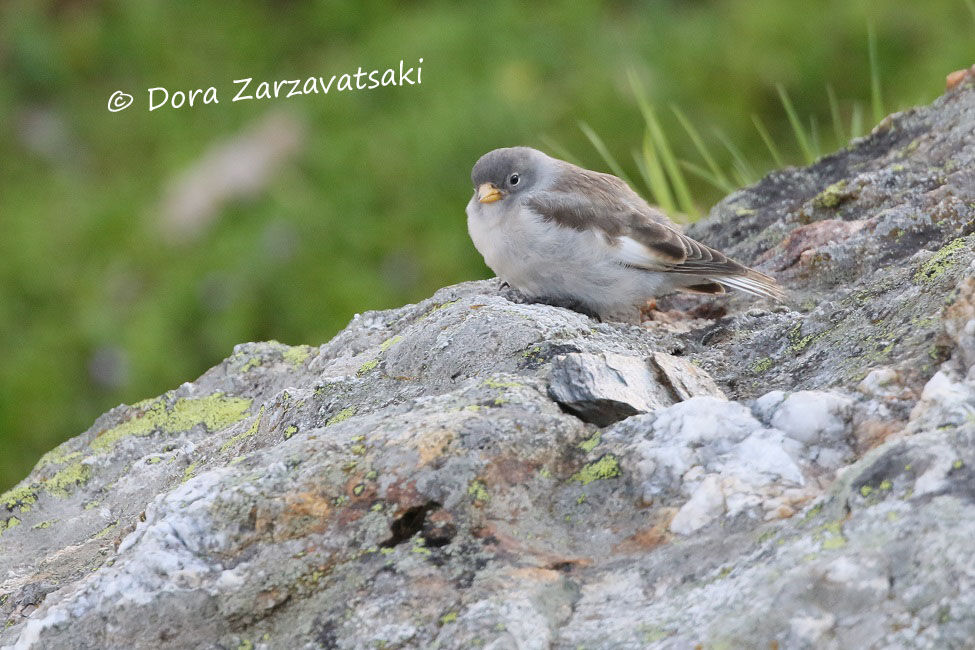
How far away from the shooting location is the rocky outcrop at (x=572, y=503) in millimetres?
1856

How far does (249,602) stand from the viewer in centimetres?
217

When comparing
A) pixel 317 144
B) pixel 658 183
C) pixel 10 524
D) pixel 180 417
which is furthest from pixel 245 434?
pixel 317 144

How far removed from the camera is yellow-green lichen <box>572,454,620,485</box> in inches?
91.5

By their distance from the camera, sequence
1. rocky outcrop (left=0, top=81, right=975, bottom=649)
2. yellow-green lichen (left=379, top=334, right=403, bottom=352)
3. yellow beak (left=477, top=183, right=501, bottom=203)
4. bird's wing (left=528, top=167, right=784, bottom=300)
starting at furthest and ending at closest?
yellow beak (left=477, top=183, right=501, bottom=203) < bird's wing (left=528, top=167, right=784, bottom=300) < yellow-green lichen (left=379, top=334, right=403, bottom=352) < rocky outcrop (left=0, top=81, right=975, bottom=649)

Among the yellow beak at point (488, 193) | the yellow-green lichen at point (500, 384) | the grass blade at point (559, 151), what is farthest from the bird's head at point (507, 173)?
the yellow-green lichen at point (500, 384)

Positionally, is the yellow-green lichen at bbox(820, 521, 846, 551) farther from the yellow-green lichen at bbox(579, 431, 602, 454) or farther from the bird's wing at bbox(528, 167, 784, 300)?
the bird's wing at bbox(528, 167, 784, 300)

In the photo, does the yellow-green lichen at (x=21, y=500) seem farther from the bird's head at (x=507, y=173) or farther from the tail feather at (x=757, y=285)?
the tail feather at (x=757, y=285)

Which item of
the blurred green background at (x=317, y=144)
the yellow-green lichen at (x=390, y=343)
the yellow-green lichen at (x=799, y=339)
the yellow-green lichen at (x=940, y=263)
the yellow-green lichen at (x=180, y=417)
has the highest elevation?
the blurred green background at (x=317, y=144)

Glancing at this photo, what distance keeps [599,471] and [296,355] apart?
177 centimetres

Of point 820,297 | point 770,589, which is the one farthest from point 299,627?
point 820,297

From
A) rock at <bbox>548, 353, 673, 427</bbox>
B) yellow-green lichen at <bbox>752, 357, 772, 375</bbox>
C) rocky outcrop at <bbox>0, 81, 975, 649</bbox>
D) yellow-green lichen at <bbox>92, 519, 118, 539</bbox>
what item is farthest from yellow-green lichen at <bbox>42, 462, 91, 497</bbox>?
yellow-green lichen at <bbox>752, 357, 772, 375</bbox>

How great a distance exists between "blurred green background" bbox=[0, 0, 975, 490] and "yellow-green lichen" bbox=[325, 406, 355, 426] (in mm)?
3929

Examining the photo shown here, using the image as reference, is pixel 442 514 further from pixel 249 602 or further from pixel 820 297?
pixel 820 297

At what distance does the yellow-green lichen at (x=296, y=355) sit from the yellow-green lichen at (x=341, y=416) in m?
0.96
